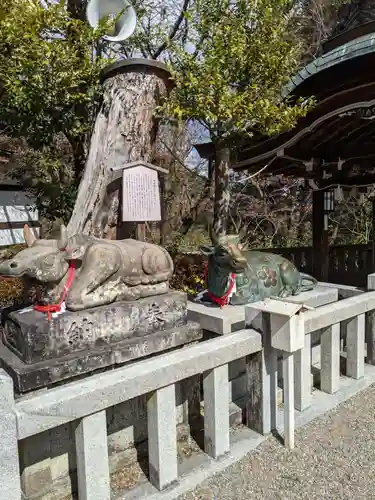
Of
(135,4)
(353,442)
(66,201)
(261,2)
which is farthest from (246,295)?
(135,4)

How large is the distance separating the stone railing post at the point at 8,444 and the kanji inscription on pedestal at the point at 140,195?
6.18 ft

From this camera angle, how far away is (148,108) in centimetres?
389

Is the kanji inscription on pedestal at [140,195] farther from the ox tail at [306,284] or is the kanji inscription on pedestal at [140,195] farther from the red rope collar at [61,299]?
the ox tail at [306,284]

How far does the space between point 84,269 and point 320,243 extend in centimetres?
657

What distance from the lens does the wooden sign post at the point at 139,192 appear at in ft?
10.2

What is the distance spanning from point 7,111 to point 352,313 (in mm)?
4763

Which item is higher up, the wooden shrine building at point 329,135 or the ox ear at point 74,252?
the wooden shrine building at point 329,135

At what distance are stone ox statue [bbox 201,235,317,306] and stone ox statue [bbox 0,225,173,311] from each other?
579 mm

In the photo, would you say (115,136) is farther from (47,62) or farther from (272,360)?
(272,360)

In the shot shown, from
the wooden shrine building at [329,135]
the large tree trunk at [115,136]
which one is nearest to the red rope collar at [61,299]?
the large tree trunk at [115,136]

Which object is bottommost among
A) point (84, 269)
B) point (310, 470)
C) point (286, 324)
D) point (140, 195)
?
point (310, 470)

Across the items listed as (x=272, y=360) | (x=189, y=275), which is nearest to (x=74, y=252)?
(x=272, y=360)

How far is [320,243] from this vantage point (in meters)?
7.74

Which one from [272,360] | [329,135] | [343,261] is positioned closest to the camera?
[272,360]
